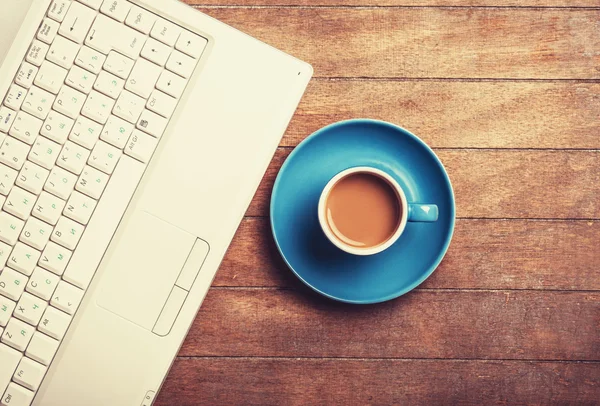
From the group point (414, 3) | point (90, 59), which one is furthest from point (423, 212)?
point (90, 59)

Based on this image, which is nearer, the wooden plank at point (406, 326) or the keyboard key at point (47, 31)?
the keyboard key at point (47, 31)

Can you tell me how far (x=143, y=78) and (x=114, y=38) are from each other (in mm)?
53

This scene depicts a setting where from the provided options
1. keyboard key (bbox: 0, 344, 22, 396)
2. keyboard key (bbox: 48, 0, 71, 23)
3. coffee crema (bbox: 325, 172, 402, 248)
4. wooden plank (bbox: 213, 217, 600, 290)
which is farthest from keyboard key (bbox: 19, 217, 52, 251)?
wooden plank (bbox: 213, 217, 600, 290)

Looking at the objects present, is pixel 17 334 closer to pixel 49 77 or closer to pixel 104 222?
pixel 104 222

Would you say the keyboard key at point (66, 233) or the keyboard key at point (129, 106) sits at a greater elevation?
the keyboard key at point (129, 106)

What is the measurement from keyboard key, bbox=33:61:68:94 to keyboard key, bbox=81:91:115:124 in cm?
3

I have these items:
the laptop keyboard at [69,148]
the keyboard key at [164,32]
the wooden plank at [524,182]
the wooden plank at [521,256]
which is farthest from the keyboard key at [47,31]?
the wooden plank at [521,256]

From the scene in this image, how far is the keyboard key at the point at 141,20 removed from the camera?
1.84ft

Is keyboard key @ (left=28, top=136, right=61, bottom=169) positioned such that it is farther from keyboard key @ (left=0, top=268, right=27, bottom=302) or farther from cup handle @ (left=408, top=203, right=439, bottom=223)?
cup handle @ (left=408, top=203, right=439, bottom=223)

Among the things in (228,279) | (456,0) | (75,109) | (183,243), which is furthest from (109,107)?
(456,0)

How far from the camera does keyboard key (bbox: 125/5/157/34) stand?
56 cm

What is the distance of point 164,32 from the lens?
56cm

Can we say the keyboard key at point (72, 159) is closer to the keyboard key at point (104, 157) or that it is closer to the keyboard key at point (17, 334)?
the keyboard key at point (104, 157)

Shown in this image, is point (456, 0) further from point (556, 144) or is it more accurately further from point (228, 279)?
point (228, 279)
